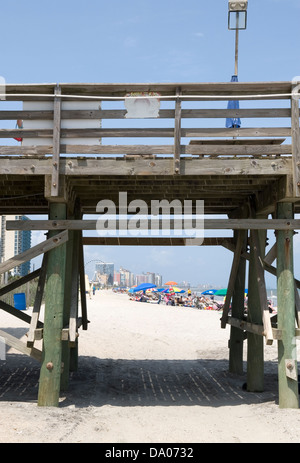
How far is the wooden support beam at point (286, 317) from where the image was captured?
7648 millimetres

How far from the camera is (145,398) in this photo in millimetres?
9156

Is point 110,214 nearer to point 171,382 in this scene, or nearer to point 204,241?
point 204,241

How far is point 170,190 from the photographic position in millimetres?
8883

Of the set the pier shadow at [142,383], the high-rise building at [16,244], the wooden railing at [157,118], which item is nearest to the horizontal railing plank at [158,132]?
the wooden railing at [157,118]

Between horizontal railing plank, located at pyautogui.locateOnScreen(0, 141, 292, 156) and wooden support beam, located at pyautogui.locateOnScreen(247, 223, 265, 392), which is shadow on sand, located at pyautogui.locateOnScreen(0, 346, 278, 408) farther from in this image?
horizontal railing plank, located at pyautogui.locateOnScreen(0, 141, 292, 156)

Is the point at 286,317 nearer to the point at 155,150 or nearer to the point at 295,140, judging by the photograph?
the point at 295,140

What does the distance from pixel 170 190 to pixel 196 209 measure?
1699 mm

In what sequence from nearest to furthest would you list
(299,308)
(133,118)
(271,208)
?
1. (133,118)
2. (299,308)
3. (271,208)

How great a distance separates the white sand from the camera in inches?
252

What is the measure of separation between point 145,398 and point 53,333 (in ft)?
8.14

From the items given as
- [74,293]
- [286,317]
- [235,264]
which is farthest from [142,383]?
[286,317]

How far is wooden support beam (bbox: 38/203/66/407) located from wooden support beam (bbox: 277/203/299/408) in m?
3.46

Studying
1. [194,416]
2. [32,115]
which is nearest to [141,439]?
[194,416]

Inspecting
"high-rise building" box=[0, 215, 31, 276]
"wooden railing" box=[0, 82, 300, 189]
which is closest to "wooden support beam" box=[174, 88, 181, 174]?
"wooden railing" box=[0, 82, 300, 189]
